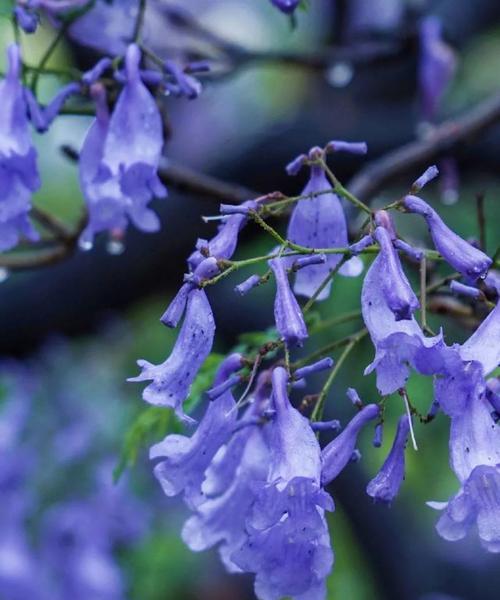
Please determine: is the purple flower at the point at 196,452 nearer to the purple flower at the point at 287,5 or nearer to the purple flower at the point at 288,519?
the purple flower at the point at 288,519

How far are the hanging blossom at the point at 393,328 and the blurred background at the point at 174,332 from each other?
714mm

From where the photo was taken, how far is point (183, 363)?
3.24 feet

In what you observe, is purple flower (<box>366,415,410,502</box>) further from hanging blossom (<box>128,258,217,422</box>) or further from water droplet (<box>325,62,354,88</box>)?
water droplet (<box>325,62,354,88</box>)

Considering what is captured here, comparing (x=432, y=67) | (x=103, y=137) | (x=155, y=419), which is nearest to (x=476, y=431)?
(x=155, y=419)

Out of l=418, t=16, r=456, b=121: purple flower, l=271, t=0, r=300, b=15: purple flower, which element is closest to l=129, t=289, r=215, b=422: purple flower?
l=271, t=0, r=300, b=15: purple flower

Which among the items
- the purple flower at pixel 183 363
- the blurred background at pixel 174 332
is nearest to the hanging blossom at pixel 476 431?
the purple flower at pixel 183 363

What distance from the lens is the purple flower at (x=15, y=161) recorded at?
4.01ft

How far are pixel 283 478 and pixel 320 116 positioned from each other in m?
2.31

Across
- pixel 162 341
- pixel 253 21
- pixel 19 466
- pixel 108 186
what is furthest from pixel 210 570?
pixel 108 186

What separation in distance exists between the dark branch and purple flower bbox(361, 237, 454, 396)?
801 millimetres

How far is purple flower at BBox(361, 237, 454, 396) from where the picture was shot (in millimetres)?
878

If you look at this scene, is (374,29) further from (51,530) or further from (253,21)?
(253,21)

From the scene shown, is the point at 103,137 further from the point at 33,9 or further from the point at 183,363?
the point at 183,363

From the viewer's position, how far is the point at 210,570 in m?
5.21
